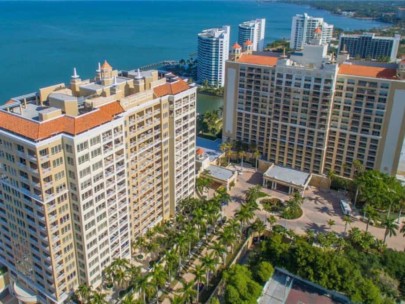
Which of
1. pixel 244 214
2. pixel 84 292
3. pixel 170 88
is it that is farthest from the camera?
pixel 244 214

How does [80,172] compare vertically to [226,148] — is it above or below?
above

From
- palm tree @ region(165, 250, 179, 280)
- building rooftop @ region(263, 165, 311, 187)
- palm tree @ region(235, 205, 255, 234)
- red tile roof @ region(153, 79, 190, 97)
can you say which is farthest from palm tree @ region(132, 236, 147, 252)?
building rooftop @ region(263, 165, 311, 187)

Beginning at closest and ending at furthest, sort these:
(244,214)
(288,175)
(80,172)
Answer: (80,172), (244,214), (288,175)

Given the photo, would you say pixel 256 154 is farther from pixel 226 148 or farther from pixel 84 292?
pixel 84 292

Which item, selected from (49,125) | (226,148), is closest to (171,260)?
(49,125)

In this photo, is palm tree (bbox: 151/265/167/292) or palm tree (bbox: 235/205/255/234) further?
palm tree (bbox: 235/205/255/234)

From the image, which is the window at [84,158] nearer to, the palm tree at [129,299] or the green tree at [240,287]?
the palm tree at [129,299]

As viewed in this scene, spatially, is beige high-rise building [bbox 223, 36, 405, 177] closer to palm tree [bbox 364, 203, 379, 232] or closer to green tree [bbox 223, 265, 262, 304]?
palm tree [bbox 364, 203, 379, 232]
